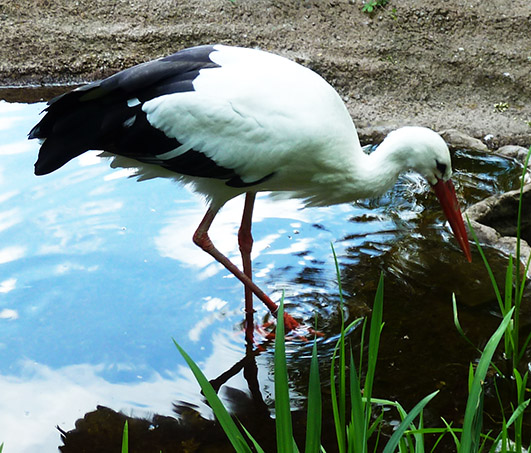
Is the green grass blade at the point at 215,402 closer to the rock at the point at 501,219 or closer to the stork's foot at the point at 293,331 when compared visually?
the stork's foot at the point at 293,331

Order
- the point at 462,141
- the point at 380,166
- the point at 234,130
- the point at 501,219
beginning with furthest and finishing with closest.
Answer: the point at 462,141 < the point at 501,219 < the point at 380,166 < the point at 234,130

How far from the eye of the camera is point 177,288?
149 inches

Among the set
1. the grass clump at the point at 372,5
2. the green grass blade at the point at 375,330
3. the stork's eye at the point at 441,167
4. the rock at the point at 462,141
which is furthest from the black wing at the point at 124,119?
the grass clump at the point at 372,5

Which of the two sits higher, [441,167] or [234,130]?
[234,130]

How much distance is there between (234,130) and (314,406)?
1708 millimetres

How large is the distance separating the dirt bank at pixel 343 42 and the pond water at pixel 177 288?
1023mm

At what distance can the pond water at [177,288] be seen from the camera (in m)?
3.12

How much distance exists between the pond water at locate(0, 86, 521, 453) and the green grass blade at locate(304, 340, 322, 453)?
1.23 meters

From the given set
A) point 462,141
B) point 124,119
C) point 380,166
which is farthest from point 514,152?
point 124,119

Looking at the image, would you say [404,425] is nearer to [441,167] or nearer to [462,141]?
[441,167]

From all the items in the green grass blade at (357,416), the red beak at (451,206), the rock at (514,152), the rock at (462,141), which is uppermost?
the green grass blade at (357,416)

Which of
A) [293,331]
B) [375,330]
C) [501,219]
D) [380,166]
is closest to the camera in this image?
[375,330]

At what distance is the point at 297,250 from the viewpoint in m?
4.09

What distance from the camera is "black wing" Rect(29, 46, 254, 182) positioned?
329 centimetres
